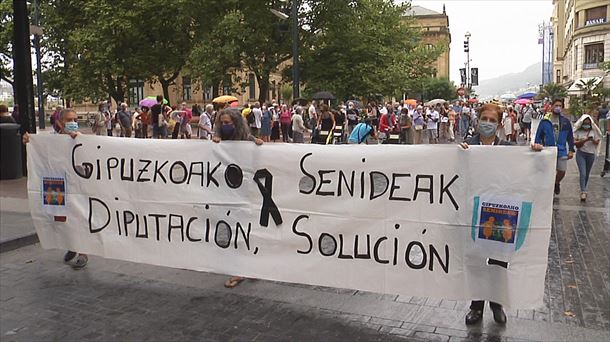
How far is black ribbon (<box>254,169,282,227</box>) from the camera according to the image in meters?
5.09

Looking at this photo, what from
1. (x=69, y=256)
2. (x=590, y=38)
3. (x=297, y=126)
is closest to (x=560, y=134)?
(x=69, y=256)

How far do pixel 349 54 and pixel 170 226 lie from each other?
30162mm

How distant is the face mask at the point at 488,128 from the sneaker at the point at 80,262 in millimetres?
4556

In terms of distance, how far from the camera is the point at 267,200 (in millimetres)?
5148

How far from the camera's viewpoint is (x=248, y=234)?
520 centimetres

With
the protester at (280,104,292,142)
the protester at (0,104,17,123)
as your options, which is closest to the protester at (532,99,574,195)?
the protester at (0,104,17,123)

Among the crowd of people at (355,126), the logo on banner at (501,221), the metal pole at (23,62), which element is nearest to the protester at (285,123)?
the crowd of people at (355,126)

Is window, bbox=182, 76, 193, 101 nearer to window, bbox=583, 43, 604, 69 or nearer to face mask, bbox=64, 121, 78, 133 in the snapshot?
window, bbox=583, 43, 604, 69

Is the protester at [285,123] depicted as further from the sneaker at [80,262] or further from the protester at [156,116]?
the sneaker at [80,262]

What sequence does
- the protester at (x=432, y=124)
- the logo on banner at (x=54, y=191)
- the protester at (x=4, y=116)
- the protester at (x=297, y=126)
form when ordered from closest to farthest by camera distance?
the logo on banner at (x=54, y=191) < the protester at (x=4, y=116) < the protester at (x=297, y=126) < the protester at (x=432, y=124)

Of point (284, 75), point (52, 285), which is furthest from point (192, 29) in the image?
point (52, 285)

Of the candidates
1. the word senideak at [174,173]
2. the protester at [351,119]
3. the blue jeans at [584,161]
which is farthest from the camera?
the protester at [351,119]

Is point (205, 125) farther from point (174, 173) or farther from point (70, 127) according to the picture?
point (174, 173)

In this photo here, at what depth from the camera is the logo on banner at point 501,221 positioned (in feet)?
13.9
